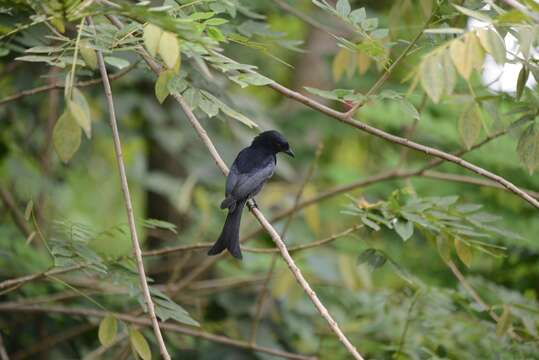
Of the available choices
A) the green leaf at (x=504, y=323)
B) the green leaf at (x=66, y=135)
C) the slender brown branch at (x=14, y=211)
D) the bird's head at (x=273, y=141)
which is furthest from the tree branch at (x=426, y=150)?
the slender brown branch at (x=14, y=211)

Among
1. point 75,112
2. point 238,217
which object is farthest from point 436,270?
→ point 75,112

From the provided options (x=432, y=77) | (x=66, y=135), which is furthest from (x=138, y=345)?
(x=432, y=77)

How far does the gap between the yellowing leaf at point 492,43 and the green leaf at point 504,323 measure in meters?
1.74

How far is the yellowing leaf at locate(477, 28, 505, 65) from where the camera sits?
86.4 inches

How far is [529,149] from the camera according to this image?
2.89 meters

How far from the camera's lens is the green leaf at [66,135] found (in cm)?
216

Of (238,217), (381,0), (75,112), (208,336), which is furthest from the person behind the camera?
(381,0)

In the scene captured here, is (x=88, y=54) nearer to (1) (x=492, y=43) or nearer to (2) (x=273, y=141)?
(1) (x=492, y=43)

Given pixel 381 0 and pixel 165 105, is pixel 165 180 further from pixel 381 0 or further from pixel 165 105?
A: pixel 381 0

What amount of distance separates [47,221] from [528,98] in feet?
11.4

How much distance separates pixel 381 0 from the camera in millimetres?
8094

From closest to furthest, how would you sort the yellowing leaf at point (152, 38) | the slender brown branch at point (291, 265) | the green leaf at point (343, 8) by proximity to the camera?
1. the yellowing leaf at point (152, 38)
2. the slender brown branch at point (291, 265)
3. the green leaf at point (343, 8)

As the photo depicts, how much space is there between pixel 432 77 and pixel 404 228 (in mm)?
1312

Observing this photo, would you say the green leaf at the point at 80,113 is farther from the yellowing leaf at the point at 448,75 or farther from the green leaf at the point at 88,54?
the yellowing leaf at the point at 448,75
